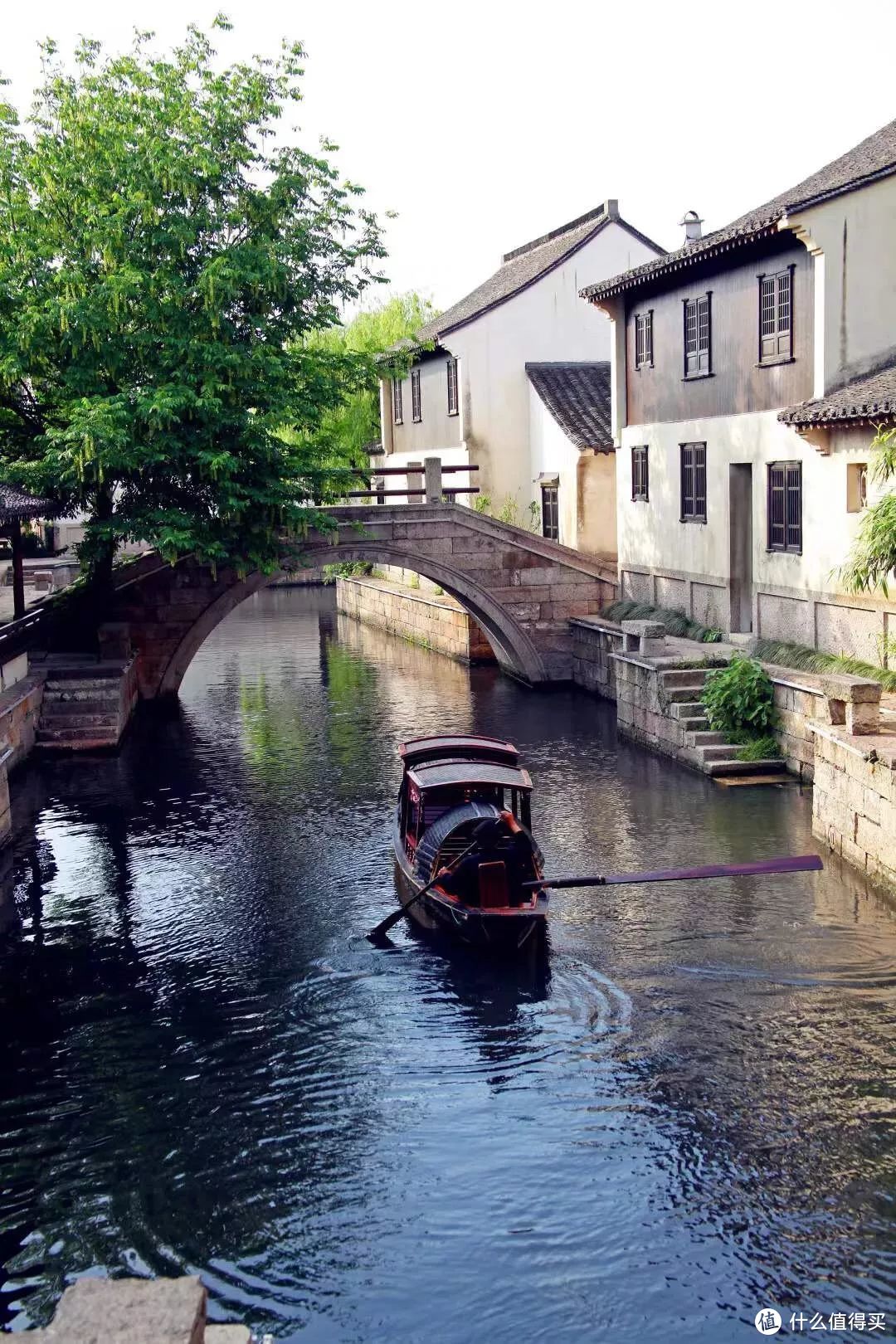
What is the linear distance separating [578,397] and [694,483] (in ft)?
30.8

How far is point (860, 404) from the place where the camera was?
1995cm

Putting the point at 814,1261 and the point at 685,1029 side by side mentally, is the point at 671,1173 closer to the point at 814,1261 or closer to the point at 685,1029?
the point at 814,1261

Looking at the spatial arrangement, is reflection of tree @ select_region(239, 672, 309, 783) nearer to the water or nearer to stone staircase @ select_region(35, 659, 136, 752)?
stone staircase @ select_region(35, 659, 136, 752)

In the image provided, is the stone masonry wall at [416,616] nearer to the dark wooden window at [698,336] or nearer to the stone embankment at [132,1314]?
the dark wooden window at [698,336]

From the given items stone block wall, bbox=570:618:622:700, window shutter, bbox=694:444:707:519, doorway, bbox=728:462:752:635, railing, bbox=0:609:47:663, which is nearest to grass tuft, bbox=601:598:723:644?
stone block wall, bbox=570:618:622:700

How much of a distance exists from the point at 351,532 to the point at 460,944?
1667cm

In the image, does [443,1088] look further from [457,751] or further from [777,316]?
[777,316]

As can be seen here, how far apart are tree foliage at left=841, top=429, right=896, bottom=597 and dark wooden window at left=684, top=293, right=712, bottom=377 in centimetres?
707

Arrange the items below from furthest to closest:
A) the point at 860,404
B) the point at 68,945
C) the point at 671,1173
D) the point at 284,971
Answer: the point at 860,404
the point at 68,945
the point at 284,971
the point at 671,1173

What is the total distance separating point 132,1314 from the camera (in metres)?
4.54

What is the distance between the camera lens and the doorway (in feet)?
84.6

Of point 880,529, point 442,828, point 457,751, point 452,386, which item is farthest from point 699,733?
point 452,386

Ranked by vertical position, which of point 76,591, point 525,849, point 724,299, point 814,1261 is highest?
point 724,299

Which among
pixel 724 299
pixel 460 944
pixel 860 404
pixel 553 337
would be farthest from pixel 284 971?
pixel 553 337
